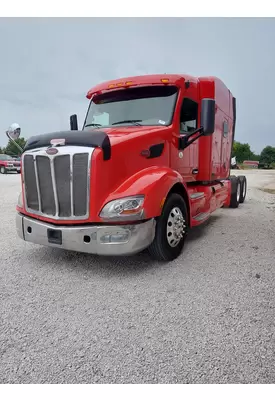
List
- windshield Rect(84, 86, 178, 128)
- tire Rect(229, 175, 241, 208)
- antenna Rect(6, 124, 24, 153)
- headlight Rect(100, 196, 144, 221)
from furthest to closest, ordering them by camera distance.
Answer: tire Rect(229, 175, 241, 208)
windshield Rect(84, 86, 178, 128)
antenna Rect(6, 124, 24, 153)
headlight Rect(100, 196, 144, 221)

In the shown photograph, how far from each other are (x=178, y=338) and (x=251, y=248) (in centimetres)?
259

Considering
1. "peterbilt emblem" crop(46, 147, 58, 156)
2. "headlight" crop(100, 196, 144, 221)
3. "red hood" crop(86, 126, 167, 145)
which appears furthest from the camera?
"red hood" crop(86, 126, 167, 145)

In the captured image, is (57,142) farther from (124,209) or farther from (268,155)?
(268,155)

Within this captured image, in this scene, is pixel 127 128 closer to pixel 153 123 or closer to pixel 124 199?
pixel 153 123

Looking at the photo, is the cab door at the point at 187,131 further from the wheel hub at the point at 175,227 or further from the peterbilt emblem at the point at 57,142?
the peterbilt emblem at the point at 57,142

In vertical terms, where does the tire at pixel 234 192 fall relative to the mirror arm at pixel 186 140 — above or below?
below

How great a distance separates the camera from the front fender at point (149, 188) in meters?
3.26

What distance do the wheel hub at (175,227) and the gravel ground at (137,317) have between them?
0.94ft

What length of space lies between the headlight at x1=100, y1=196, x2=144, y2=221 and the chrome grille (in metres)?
0.24

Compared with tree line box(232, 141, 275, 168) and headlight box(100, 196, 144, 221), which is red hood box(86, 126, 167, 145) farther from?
tree line box(232, 141, 275, 168)

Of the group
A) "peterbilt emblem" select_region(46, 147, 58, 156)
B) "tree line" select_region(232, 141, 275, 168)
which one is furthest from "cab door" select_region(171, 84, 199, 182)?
"tree line" select_region(232, 141, 275, 168)

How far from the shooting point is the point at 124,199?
3205 mm

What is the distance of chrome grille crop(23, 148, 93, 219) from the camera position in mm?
3225

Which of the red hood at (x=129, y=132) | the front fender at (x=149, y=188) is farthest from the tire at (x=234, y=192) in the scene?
the front fender at (x=149, y=188)
